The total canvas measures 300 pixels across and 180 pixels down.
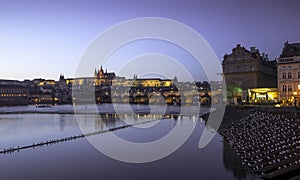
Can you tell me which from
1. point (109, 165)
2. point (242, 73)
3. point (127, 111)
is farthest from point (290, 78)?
point (127, 111)

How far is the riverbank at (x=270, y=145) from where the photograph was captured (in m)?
12.0

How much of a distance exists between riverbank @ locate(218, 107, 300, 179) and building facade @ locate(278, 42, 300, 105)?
1073cm

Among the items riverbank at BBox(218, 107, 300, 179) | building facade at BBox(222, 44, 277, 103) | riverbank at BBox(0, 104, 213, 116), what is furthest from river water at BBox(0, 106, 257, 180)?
riverbank at BBox(0, 104, 213, 116)

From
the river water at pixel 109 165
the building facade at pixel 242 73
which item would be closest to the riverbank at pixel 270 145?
the river water at pixel 109 165

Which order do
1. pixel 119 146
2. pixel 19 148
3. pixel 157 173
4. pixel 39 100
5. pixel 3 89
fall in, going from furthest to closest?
pixel 39 100 < pixel 3 89 < pixel 119 146 < pixel 19 148 < pixel 157 173

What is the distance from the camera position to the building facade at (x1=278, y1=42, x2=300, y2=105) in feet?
106

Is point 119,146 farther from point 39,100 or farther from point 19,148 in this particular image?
point 39,100

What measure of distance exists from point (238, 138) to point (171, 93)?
96.8 meters

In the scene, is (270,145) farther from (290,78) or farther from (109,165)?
(290,78)

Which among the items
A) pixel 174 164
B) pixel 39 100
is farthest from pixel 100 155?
pixel 39 100

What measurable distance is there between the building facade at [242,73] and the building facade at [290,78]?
8.52 meters

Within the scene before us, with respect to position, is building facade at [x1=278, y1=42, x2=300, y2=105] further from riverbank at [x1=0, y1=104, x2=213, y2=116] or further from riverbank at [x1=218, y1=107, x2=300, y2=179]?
riverbank at [x1=0, y1=104, x2=213, y2=116]

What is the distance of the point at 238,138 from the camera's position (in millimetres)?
20141

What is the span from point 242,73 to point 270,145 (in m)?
31.1
